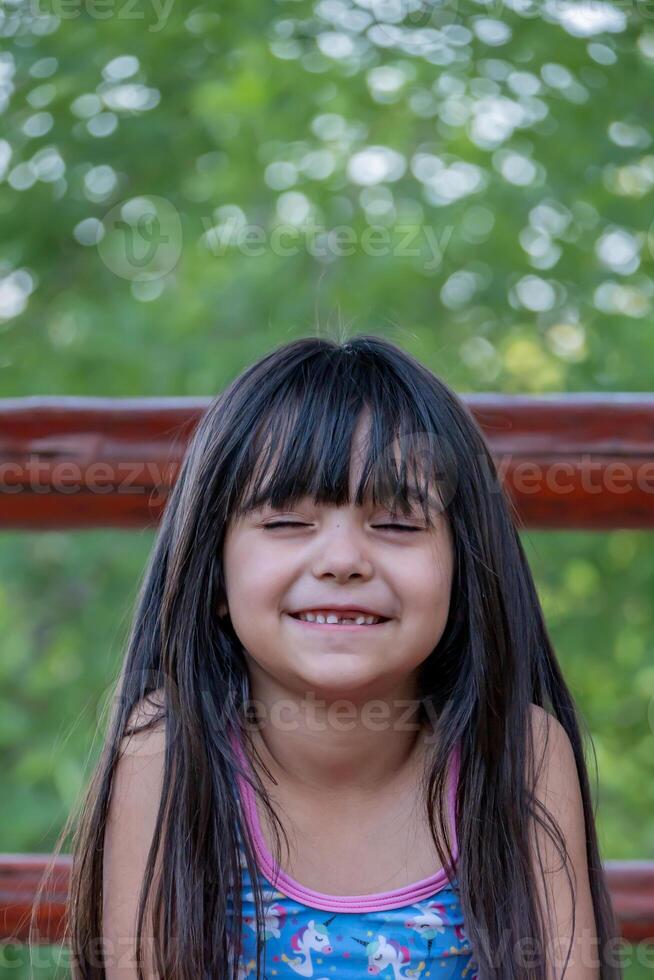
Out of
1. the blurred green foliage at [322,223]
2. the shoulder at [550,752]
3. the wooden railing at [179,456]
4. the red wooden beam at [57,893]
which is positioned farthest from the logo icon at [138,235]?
the shoulder at [550,752]

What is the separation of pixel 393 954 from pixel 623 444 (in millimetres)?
602

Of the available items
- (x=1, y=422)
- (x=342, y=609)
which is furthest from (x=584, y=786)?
(x=1, y=422)

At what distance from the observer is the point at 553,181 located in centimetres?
364

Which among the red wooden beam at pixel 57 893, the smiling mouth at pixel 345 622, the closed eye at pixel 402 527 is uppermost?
the closed eye at pixel 402 527

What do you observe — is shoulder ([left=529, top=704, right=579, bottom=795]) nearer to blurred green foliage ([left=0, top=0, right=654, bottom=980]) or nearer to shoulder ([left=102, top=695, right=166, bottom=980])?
shoulder ([left=102, top=695, right=166, bottom=980])

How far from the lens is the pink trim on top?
4.11 feet

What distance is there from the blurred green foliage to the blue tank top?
7.27ft

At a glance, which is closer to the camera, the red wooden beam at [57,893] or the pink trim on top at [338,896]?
the pink trim on top at [338,896]

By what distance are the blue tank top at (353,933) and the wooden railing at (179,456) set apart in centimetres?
29

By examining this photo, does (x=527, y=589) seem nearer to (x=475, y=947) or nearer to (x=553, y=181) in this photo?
(x=475, y=947)

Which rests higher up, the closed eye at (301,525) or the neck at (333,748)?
the closed eye at (301,525)

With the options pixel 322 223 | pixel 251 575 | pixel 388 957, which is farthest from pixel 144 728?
pixel 322 223

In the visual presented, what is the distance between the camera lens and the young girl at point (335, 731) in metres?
1.21

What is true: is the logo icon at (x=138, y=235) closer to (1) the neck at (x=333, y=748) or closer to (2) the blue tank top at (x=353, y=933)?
(1) the neck at (x=333, y=748)
